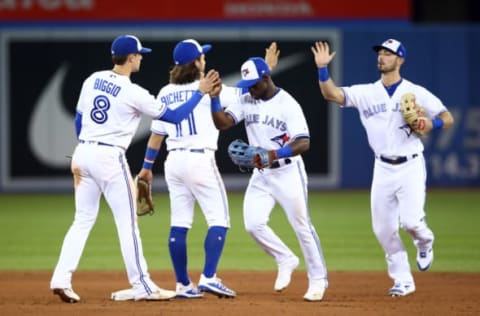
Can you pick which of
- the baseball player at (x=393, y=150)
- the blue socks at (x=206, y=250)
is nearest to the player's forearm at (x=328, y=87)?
the baseball player at (x=393, y=150)

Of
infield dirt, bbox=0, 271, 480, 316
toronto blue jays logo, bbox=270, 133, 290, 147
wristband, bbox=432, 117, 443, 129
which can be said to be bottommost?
infield dirt, bbox=0, 271, 480, 316

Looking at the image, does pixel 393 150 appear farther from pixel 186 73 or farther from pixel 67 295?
pixel 67 295

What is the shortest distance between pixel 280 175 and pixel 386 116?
1.04 meters

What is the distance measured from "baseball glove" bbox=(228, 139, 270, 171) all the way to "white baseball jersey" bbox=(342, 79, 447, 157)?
1.11m

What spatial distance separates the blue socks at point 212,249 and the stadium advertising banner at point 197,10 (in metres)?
11.8

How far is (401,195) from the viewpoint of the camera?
9.30 m

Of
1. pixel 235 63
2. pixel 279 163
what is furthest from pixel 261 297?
pixel 235 63

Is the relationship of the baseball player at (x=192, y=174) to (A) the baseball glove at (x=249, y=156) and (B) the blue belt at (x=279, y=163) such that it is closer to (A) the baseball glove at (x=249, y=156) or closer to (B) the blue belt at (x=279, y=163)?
(A) the baseball glove at (x=249, y=156)

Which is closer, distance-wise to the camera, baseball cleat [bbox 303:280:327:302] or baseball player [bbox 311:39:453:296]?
baseball cleat [bbox 303:280:327:302]

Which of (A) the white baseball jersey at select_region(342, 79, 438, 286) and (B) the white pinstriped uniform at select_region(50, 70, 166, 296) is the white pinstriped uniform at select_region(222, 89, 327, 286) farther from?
(B) the white pinstriped uniform at select_region(50, 70, 166, 296)

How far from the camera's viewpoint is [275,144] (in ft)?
29.7

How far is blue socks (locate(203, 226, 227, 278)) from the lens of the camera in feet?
29.6

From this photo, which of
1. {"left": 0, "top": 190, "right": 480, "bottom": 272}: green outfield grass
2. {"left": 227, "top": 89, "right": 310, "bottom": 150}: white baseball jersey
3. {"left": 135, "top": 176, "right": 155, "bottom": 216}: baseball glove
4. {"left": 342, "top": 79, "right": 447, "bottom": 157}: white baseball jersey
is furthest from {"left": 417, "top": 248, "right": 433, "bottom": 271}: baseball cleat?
{"left": 135, "top": 176, "right": 155, "bottom": 216}: baseball glove

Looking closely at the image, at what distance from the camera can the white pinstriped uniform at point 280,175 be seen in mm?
8953
